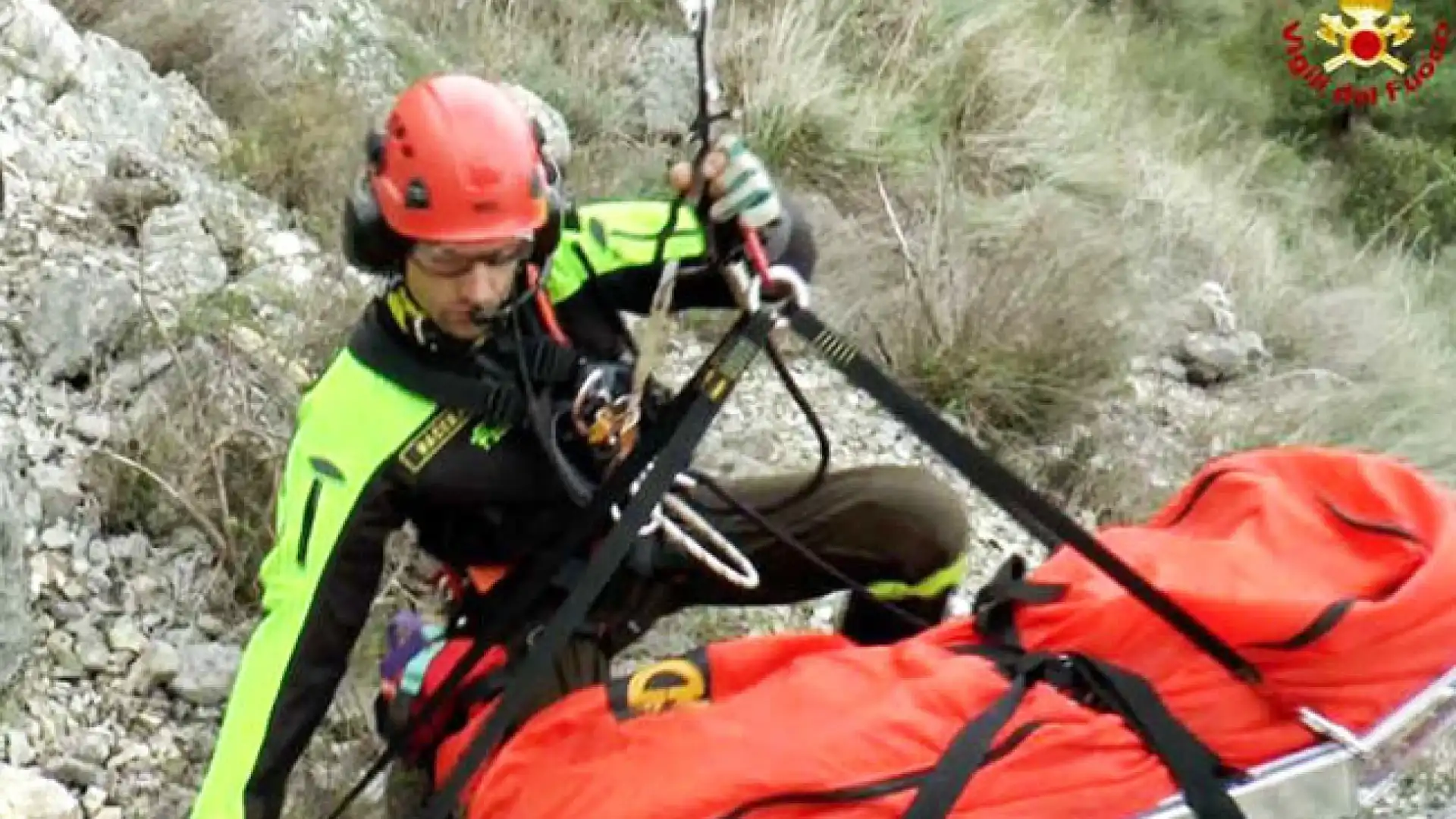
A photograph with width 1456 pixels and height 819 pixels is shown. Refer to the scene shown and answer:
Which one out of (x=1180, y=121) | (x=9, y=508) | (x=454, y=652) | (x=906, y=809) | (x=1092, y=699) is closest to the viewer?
(x=906, y=809)

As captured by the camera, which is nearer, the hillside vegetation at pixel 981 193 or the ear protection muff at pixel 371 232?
the ear protection muff at pixel 371 232

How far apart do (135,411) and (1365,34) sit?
34.7 feet

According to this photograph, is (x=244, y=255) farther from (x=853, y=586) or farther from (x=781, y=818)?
(x=781, y=818)

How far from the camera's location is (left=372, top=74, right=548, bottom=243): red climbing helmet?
2.88 meters

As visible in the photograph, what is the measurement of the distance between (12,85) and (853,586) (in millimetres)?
2503

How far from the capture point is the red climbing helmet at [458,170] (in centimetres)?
288

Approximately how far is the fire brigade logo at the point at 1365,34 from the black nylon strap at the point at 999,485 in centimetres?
1021

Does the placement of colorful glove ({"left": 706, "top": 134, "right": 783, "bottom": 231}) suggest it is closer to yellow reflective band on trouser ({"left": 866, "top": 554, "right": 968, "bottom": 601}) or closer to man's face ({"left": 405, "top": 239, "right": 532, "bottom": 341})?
man's face ({"left": 405, "top": 239, "right": 532, "bottom": 341})

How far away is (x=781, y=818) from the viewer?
269 cm

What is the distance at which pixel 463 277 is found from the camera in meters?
2.94

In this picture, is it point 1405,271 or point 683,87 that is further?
point 1405,271

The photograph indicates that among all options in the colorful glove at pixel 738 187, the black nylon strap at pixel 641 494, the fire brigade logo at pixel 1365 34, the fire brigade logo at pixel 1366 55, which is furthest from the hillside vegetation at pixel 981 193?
the fire brigade logo at pixel 1365 34

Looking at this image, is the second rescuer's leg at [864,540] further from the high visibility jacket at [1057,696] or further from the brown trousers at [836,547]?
the high visibility jacket at [1057,696]

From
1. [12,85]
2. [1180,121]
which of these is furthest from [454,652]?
[1180,121]
